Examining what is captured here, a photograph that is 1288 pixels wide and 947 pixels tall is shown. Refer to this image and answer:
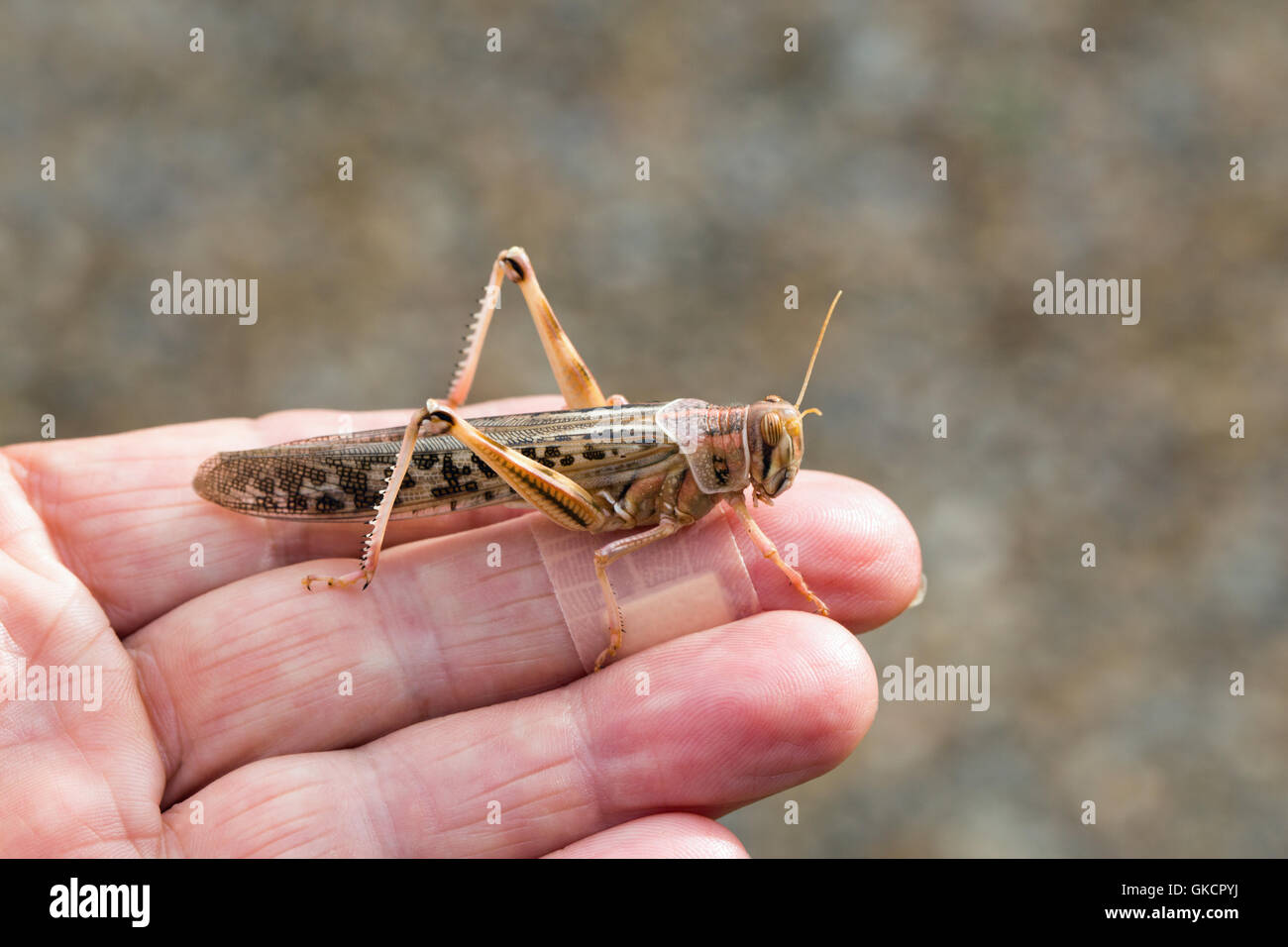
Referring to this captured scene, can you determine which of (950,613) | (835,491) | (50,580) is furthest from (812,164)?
(50,580)

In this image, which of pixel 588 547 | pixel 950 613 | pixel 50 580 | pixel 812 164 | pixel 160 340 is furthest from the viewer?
pixel 812 164

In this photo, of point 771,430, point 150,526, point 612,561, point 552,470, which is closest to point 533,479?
point 552,470

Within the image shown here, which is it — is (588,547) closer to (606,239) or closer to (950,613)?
(950,613)

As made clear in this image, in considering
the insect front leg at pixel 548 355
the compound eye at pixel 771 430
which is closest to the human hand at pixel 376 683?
the compound eye at pixel 771 430

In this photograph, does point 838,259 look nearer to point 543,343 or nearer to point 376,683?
point 543,343

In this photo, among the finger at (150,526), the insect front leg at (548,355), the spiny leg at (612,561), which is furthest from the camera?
the insect front leg at (548,355)

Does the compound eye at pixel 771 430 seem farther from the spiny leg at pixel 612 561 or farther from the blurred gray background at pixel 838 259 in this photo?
the blurred gray background at pixel 838 259
